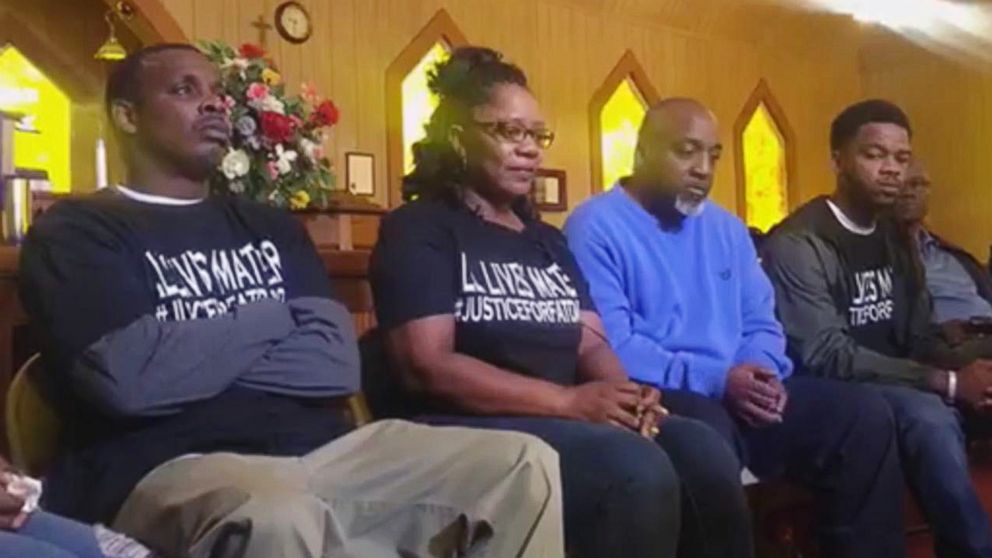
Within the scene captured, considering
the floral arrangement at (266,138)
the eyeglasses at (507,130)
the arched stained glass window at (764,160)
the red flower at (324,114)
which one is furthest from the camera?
the arched stained glass window at (764,160)

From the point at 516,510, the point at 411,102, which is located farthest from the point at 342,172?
the point at 516,510

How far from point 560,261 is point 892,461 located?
764mm

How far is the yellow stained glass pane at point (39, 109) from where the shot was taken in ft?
15.6

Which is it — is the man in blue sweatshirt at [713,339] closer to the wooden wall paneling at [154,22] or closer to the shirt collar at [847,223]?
the shirt collar at [847,223]

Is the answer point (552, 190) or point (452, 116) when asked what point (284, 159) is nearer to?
point (452, 116)

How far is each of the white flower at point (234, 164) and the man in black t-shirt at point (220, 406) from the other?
0.45 meters

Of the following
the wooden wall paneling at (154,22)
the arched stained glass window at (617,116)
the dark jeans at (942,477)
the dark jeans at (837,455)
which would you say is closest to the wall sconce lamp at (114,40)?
the wooden wall paneling at (154,22)

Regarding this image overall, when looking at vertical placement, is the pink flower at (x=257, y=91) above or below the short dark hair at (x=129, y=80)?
above

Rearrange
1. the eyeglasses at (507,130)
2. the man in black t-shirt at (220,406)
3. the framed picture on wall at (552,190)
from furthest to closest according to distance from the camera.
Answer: the framed picture on wall at (552,190) → the eyeglasses at (507,130) → the man in black t-shirt at (220,406)

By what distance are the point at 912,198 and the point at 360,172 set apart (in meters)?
2.28

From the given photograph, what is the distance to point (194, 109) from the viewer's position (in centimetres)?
207

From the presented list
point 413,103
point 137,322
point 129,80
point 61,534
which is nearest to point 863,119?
point 129,80

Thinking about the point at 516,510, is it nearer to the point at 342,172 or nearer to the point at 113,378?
the point at 113,378

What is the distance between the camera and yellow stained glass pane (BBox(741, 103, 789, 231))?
22.6 ft
